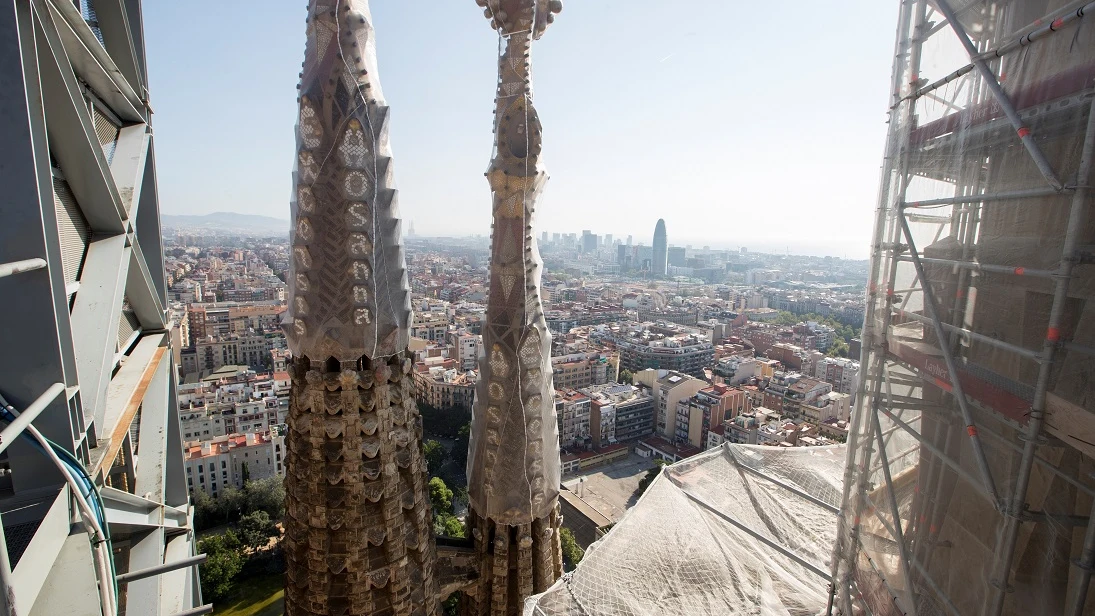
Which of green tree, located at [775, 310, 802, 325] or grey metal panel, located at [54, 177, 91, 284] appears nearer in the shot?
grey metal panel, located at [54, 177, 91, 284]

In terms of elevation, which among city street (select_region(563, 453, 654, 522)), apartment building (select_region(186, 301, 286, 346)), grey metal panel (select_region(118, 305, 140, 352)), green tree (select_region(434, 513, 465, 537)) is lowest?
city street (select_region(563, 453, 654, 522))

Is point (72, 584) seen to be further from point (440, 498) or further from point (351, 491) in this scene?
point (440, 498)

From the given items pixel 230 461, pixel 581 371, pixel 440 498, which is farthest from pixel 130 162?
pixel 581 371

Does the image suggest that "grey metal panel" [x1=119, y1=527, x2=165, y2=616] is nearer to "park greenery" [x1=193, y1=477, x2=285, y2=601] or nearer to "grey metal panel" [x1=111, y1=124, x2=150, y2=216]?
"grey metal panel" [x1=111, y1=124, x2=150, y2=216]

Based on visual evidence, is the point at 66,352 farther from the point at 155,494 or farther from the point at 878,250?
the point at 878,250

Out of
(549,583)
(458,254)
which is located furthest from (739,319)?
(549,583)

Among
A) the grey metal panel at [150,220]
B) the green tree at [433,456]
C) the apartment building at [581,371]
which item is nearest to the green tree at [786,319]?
the apartment building at [581,371]

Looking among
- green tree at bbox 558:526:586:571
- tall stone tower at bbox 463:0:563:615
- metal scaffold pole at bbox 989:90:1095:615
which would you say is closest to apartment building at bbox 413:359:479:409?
green tree at bbox 558:526:586:571
